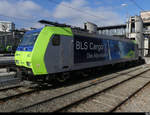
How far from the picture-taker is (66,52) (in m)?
7.64

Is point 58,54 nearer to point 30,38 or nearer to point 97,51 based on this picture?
point 30,38

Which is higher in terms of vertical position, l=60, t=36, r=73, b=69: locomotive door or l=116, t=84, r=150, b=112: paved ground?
l=60, t=36, r=73, b=69: locomotive door

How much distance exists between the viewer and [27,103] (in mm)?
5242

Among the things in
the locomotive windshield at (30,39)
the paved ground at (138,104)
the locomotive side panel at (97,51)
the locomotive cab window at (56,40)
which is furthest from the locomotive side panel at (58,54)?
the paved ground at (138,104)

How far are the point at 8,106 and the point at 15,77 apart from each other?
2.46m

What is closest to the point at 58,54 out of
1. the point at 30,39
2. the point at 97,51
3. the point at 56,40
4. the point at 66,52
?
the point at 66,52

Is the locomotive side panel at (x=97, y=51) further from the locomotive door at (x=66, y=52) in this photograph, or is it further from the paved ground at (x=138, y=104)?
the paved ground at (x=138, y=104)

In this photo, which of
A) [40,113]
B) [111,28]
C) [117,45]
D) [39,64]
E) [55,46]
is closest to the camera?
[40,113]

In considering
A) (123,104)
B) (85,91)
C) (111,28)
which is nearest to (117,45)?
(85,91)

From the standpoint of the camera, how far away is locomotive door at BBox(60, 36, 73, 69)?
7436 millimetres

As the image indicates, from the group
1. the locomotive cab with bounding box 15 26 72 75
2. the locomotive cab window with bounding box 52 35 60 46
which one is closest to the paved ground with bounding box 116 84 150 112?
the locomotive cab with bounding box 15 26 72 75

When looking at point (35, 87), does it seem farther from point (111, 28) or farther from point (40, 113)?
point (111, 28)

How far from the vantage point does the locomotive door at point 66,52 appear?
7.44 meters

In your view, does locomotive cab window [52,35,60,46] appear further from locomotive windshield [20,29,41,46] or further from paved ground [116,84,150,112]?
paved ground [116,84,150,112]
